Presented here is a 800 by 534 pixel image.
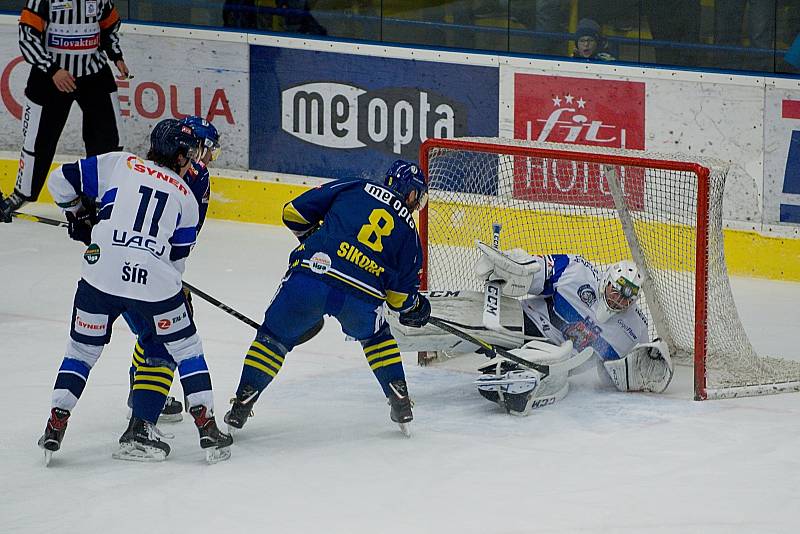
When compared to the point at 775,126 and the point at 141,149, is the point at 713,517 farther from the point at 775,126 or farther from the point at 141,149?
the point at 141,149

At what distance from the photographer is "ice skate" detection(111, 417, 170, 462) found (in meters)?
4.25

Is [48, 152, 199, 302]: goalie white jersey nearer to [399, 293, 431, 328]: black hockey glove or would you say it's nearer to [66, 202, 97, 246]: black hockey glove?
[66, 202, 97, 246]: black hockey glove

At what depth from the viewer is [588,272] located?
5.09 m

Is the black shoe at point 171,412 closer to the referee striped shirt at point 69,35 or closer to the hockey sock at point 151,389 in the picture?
the hockey sock at point 151,389

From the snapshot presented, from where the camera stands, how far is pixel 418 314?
4.52 metres

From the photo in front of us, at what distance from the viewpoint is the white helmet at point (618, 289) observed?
4.86 metres

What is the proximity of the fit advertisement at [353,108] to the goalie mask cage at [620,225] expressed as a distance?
752 mm

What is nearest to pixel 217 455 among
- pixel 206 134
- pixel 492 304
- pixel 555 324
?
pixel 206 134

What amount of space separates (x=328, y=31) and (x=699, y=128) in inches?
81.1

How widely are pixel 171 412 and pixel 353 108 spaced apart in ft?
10.1

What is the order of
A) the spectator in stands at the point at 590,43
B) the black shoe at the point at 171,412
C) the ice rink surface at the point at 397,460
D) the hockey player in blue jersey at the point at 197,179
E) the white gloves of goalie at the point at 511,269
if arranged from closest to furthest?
the ice rink surface at the point at 397,460 → the hockey player in blue jersey at the point at 197,179 → the black shoe at the point at 171,412 → the white gloves of goalie at the point at 511,269 → the spectator in stands at the point at 590,43

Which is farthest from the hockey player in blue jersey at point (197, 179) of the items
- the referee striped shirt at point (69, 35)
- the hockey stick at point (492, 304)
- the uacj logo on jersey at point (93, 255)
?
the referee striped shirt at point (69, 35)

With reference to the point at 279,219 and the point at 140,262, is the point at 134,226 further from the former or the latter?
the point at 279,219

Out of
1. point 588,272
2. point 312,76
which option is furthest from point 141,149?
point 588,272
